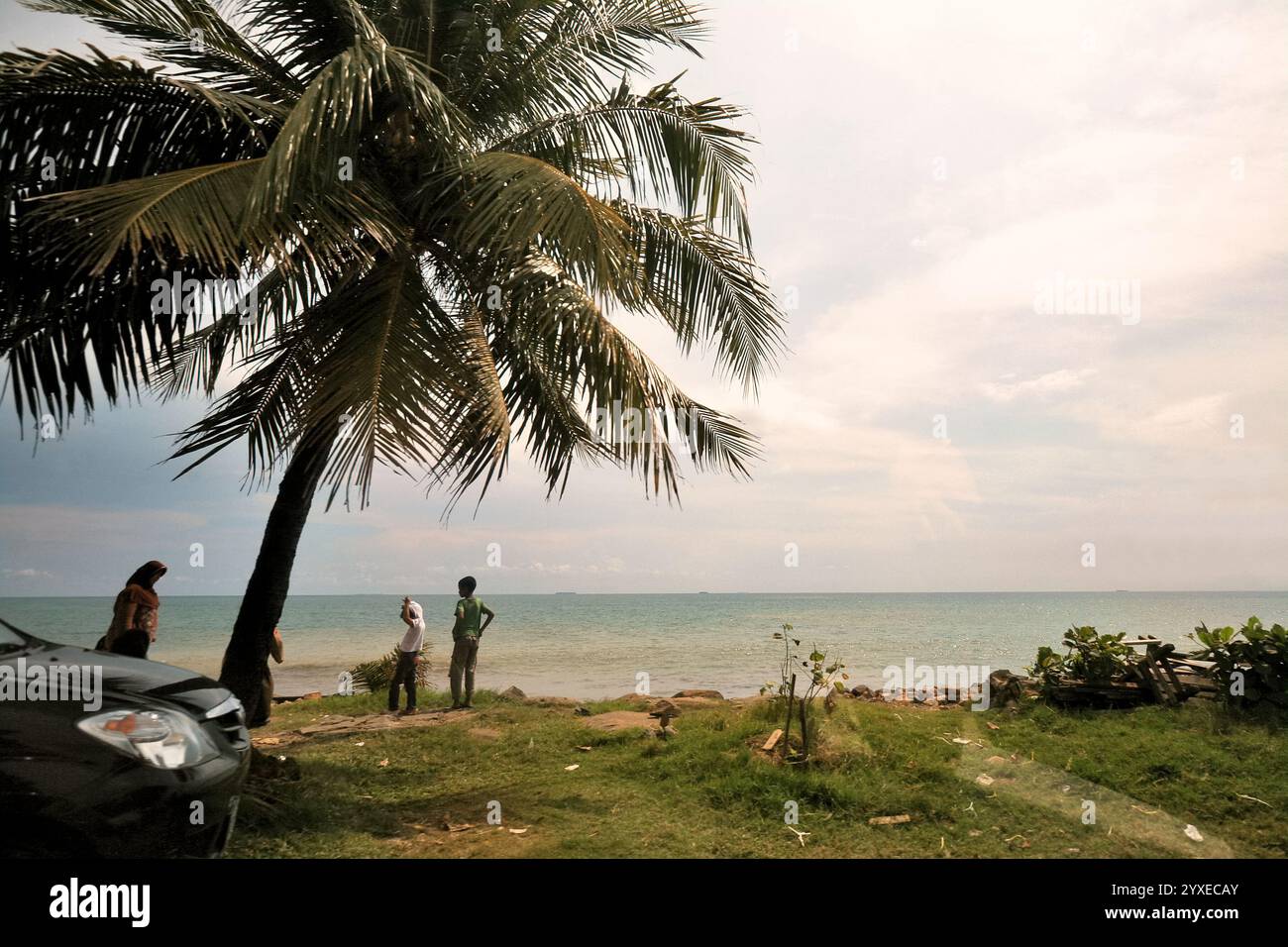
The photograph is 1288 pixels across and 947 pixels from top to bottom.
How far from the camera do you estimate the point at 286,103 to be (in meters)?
4.89

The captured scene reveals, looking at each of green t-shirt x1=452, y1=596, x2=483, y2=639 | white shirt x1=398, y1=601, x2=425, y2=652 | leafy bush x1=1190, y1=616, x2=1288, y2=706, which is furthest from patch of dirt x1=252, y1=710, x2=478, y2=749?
leafy bush x1=1190, y1=616, x2=1288, y2=706

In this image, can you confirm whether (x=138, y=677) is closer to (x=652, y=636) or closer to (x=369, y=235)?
(x=369, y=235)

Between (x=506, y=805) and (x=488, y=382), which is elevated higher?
(x=488, y=382)

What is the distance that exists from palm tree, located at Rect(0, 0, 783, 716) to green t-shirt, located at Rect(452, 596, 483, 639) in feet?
10.8

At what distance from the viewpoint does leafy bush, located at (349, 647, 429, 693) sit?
1014 cm

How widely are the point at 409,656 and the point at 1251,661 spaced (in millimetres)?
7158

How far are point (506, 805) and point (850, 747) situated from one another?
7.50 feet

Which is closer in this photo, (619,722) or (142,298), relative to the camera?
(142,298)

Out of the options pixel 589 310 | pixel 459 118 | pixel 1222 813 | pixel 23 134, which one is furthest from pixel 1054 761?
pixel 23 134
